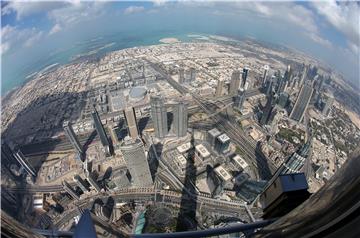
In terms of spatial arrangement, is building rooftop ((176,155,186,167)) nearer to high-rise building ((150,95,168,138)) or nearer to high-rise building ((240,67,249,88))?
high-rise building ((150,95,168,138))

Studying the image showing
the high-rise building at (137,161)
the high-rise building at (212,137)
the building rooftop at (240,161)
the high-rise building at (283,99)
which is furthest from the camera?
the high-rise building at (283,99)

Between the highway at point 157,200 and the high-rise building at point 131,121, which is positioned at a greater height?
the high-rise building at point 131,121

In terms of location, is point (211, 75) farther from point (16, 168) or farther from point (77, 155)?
point (16, 168)

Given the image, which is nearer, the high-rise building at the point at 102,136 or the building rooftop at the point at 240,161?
the building rooftop at the point at 240,161

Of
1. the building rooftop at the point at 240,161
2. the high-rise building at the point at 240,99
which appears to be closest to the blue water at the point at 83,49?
the building rooftop at the point at 240,161

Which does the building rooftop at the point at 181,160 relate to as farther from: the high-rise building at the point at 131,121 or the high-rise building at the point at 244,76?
the high-rise building at the point at 244,76

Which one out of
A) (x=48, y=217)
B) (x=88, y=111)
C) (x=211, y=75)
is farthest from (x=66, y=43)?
(x=48, y=217)
